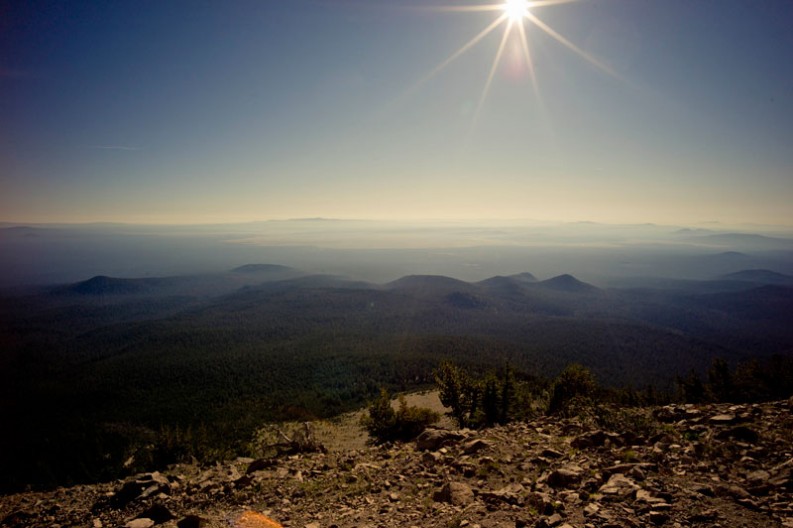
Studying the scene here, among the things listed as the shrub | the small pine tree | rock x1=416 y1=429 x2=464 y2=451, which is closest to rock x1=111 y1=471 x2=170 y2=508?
rock x1=416 y1=429 x2=464 y2=451

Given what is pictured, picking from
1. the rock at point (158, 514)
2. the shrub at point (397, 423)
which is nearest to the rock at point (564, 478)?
the shrub at point (397, 423)

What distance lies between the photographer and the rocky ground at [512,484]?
760cm

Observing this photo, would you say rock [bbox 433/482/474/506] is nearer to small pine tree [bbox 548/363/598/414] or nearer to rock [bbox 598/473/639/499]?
rock [bbox 598/473/639/499]

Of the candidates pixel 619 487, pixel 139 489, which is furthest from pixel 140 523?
pixel 619 487

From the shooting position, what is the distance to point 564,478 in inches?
373

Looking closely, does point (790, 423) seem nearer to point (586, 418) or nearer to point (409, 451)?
point (586, 418)

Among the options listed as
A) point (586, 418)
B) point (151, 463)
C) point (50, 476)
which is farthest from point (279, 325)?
point (586, 418)

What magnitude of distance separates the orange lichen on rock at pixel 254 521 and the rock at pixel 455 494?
5059mm

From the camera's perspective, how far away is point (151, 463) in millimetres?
19328

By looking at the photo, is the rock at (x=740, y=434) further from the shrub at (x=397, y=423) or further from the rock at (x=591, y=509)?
the shrub at (x=397, y=423)

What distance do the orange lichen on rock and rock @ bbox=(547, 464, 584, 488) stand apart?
332 inches

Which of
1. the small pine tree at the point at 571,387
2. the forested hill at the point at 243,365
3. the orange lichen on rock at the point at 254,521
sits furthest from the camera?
the forested hill at the point at 243,365

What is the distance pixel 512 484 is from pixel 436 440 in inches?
189

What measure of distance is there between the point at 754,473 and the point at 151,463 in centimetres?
2736
